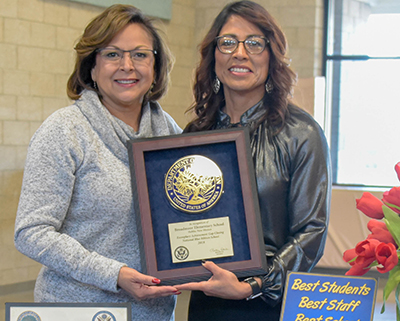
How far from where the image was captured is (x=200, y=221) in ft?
4.81

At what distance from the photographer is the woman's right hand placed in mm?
1438

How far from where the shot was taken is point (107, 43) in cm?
165

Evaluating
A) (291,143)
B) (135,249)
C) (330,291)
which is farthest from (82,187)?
(330,291)

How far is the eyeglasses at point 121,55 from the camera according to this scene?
1.66 meters

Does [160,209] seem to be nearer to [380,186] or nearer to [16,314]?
[16,314]

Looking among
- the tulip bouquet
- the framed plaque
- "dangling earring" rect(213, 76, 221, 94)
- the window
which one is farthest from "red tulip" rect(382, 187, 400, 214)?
the window

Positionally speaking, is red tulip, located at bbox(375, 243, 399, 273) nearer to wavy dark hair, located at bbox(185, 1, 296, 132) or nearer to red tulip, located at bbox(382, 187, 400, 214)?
red tulip, located at bbox(382, 187, 400, 214)

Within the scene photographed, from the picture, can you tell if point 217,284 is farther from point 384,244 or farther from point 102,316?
point 384,244

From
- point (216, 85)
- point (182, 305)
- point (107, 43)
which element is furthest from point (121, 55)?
point (182, 305)

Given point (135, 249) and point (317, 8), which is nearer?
point (135, 249)

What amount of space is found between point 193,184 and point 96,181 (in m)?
0.30

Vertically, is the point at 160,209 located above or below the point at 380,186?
above

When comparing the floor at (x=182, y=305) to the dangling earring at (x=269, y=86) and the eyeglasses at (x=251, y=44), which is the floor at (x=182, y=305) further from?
the eyeglasses at (x=251, y=44)

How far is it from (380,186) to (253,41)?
5557 millimetres
